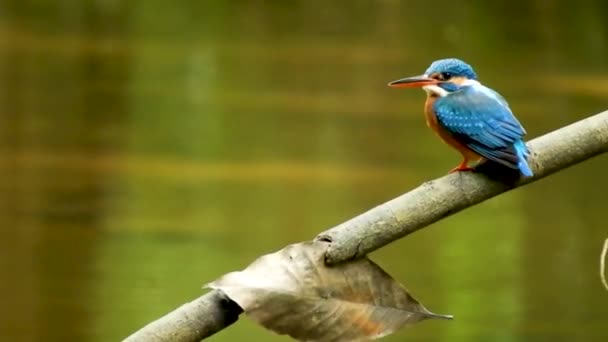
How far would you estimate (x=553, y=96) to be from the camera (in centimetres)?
1135

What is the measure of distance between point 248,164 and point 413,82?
7423 millimetres

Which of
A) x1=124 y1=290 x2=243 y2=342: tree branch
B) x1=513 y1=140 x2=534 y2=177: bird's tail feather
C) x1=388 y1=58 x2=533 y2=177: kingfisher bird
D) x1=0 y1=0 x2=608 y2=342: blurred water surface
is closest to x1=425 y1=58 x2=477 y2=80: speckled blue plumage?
x1=388 y1=58 x2=533 y2=177: kingfisher bird

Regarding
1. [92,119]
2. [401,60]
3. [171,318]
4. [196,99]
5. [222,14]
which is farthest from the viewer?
[222,14]

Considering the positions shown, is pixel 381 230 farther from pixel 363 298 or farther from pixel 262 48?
pixel 262 48

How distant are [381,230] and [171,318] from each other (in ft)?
0.44

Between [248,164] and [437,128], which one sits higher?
[437,128]

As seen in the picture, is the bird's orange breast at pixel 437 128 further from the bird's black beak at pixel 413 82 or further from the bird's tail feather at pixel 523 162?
the bird's tail feather at pixel 523 162

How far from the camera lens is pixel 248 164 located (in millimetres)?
8734

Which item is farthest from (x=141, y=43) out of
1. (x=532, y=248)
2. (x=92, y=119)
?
(x=532, y=248)

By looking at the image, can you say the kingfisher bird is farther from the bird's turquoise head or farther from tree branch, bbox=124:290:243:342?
tree branch, bbox=124:290:243:342

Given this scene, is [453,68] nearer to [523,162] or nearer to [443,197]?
[523,162]

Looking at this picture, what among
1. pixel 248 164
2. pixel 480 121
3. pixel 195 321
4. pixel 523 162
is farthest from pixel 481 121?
pixel 248 164

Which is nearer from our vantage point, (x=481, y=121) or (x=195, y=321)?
(x=195, y=321)

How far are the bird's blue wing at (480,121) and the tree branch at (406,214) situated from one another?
19cm
